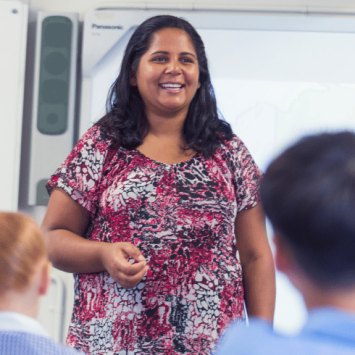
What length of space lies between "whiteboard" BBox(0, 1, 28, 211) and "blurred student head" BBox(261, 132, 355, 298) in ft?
5.79

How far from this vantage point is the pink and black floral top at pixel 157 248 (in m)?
0.99

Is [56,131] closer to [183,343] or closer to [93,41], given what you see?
[93,41]

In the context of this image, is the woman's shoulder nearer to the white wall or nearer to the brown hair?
the brown hair

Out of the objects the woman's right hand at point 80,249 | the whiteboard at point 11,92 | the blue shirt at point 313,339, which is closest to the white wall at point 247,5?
Answer: the whiteboard at point 11,92

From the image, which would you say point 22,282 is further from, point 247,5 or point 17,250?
point 247,5

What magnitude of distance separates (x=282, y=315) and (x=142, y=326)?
1.18 meters

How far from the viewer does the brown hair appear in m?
0.72

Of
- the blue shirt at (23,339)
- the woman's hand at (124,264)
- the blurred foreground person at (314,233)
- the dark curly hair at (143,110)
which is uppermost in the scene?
the dark curly hair at (143,110)

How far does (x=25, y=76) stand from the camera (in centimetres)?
222

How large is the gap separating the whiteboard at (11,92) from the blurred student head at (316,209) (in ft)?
5.79

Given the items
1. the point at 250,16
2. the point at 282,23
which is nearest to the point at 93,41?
the point at 250,16

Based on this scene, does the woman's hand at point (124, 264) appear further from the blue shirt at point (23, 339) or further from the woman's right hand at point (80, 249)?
the blue shirt at point (23, 339)

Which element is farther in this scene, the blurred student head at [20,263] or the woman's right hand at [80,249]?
the woman's right hand at [80,249]

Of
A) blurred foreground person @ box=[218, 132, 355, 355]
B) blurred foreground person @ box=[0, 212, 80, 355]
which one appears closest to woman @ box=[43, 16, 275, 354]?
blurred foreground person @ box=[0, 212, 80, 355]
